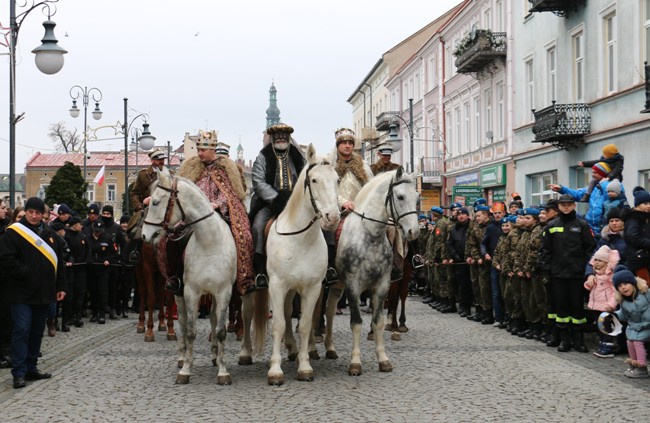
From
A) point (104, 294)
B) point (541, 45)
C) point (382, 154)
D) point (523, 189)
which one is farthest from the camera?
point (523, 189)

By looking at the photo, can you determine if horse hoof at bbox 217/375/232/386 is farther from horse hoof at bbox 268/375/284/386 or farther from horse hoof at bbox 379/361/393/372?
horse hoof at bbox 379/361/393/372

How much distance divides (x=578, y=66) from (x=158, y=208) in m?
20.9

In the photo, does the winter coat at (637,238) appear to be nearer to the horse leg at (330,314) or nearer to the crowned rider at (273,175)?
the horse leg at (330,314)

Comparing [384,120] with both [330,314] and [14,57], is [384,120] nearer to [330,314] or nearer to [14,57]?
[14,57]

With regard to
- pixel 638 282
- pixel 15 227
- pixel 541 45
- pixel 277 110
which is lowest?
pixel 638 282

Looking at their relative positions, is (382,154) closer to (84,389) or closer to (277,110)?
(84,389)

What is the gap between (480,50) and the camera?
3547 cm

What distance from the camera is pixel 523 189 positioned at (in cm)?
3281

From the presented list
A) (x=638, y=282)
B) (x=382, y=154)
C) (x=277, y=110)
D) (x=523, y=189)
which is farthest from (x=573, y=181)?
(x=277, y=110)

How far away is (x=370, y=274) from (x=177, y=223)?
230cm

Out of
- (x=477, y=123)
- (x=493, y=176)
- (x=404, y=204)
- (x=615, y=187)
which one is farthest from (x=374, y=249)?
(x=477, y=123)

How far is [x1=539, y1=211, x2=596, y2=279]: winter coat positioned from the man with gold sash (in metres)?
6.80

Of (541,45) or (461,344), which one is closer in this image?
(461,344)

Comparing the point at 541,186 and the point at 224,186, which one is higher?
the point at 541,186
